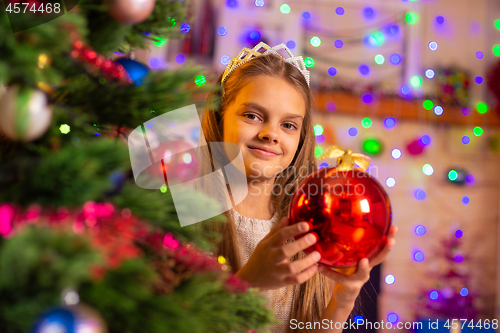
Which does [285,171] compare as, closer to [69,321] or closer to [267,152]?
[267,152]

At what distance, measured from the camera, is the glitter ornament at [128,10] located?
290mm

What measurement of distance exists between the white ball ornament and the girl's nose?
0.72m

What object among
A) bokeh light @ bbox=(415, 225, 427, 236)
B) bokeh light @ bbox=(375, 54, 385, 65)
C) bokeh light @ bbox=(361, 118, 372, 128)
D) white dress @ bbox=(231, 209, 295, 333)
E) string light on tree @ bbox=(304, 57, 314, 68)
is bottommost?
bokeh light @ bbox=(415, 225, 427, 236)

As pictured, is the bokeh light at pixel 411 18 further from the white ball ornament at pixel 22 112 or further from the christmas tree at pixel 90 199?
the white ball ornament at pixel 22 112

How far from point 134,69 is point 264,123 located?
628 mm

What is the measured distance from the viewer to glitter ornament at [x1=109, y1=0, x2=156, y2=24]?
11.4 inches

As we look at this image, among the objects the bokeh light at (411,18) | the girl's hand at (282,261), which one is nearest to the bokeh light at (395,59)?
the bokeh light at (411,18)

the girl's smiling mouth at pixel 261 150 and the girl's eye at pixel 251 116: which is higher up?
the girl's eye at pixel 251 116

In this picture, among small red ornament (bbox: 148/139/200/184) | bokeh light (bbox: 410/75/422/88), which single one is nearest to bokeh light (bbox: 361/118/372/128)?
bokeh light (bbox: 410/75/422/88)

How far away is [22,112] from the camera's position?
25cm

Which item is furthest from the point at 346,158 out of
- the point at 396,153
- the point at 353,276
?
the point at 396,153

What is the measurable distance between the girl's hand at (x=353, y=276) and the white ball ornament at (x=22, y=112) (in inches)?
19.9

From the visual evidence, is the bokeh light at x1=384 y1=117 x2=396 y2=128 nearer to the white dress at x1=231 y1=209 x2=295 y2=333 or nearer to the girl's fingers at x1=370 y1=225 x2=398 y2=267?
the white dress at x1=231 y1=209 x2=295 y2=333

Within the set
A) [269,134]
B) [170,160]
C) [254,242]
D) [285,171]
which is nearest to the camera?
[170,160]
